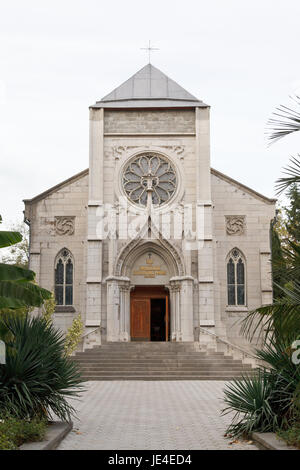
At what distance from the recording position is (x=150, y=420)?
1280cm

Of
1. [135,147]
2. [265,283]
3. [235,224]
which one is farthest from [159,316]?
[135,147]

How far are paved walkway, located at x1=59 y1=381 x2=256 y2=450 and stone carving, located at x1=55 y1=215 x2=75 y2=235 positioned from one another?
40.1ft

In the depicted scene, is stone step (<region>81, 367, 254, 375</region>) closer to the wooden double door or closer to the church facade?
the church facade

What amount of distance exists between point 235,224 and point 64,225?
28.1 ft

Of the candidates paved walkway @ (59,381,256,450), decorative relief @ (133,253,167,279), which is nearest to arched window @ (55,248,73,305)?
decorative relief @ (133,253,167,279)

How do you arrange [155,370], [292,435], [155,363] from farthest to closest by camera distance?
[155,363]
[155,370]
[292,435]

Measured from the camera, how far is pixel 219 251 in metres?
31.2

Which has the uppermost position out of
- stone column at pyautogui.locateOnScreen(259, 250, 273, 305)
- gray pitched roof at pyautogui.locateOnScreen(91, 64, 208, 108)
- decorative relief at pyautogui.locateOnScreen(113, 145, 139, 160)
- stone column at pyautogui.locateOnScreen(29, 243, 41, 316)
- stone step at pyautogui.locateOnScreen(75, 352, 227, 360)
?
gray pitched roof at pyautogui.locateOnScreen(91, 64, 208, 108)

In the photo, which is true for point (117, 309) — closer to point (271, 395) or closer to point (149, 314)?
point (149, 314)

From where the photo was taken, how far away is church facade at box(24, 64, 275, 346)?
2911 cm
